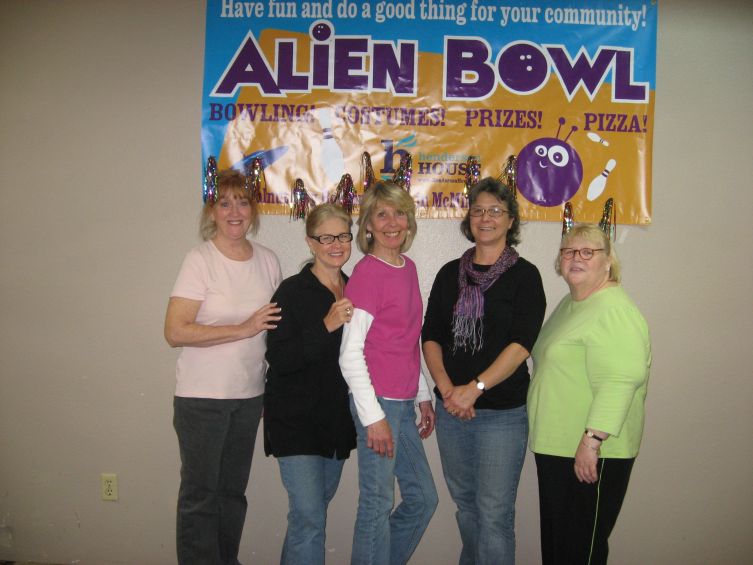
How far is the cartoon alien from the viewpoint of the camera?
2385 mm

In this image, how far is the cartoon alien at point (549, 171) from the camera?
2.38 meters

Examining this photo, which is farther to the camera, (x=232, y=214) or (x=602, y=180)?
(x=602, y=180)

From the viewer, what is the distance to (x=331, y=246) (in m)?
1.79

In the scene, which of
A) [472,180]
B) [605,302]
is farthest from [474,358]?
[472,180]

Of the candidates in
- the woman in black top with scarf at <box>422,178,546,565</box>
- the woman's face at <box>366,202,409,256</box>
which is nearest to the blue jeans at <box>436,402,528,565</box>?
the woman in black top with scarf at <box>422,178,546,565</box>

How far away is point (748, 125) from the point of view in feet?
7.94

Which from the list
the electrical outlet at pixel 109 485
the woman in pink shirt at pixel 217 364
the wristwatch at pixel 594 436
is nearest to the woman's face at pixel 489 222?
the wristwatch at pixel 594 436

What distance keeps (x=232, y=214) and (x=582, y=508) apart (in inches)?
63.1

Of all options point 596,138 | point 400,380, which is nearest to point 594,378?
point 400,380

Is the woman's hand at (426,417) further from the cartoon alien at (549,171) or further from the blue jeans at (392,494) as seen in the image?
the cartoon alien at (549,171)

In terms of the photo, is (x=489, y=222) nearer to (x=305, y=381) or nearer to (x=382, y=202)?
(x=382, y=202)

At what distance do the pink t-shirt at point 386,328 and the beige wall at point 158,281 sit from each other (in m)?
0.72

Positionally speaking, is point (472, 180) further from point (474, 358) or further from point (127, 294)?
point (127, 294)

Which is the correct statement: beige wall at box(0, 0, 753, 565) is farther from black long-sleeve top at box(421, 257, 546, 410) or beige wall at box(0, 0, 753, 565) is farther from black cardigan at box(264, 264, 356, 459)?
black cardigan at box(264, 264, 356, 459)
